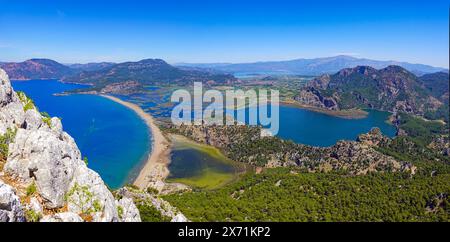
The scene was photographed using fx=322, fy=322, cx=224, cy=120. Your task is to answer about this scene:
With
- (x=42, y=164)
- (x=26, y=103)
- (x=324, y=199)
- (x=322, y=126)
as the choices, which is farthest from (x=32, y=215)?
(x=322, y=126)

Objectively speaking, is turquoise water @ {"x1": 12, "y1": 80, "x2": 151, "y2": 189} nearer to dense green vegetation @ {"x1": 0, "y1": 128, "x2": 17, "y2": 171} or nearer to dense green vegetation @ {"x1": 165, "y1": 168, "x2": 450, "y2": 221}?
dense green vegetation @ {"x1": 165, "y1": 168, "x2": 450, "y2": 221}

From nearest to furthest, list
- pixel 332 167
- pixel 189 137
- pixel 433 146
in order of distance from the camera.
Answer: pixel 332 167 → pixel 189 137 → pixel 433 146

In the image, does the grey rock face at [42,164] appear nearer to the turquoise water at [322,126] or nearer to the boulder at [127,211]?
the boulder at [127,211]

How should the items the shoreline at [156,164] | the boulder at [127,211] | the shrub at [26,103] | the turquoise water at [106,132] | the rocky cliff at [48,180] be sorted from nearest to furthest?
the rocky cliff at [48,180] → the boulder at [127,211] → the shrub at [26,103] → the shoreline at [156,164] → the turquoise water at [106,132]

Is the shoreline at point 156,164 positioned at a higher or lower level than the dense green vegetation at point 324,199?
lower

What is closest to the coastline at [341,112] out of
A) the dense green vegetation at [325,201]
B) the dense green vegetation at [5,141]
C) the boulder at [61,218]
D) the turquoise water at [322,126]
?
the turquoise water at [322,126]

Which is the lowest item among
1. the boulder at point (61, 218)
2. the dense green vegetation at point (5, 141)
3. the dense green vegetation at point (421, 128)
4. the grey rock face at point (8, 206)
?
the dense green vegetation at point (421, 128)
